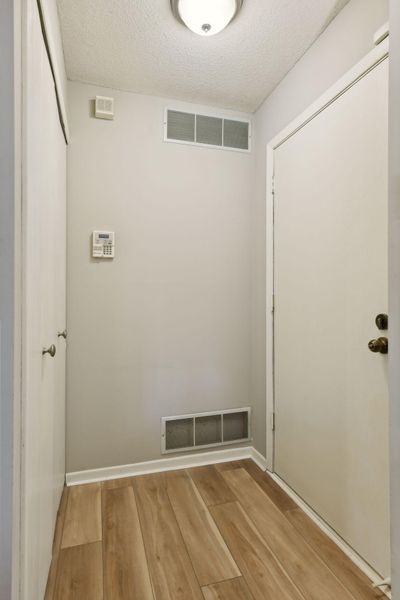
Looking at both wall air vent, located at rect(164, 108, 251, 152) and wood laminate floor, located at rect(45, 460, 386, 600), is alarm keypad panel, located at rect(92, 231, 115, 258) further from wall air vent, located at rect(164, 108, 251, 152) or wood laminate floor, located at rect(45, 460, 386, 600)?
wood laminate floor, located at rect(45, 460, 386, 600)

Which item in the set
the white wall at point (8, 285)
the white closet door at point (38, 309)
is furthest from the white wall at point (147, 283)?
the white wall at point (8, 285)

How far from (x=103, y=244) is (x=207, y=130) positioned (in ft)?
3.63

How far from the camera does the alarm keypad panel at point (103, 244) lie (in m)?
1.93

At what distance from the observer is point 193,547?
143 cm

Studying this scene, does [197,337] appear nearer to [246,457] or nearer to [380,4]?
[246,457]

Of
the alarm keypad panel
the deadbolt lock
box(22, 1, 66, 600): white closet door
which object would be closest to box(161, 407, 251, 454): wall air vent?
box(22, 1, 66, 600): white closet door

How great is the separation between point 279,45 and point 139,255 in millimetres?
1432

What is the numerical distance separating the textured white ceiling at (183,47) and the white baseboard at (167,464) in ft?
8.14

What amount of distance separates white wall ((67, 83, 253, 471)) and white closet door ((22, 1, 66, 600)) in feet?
1.83

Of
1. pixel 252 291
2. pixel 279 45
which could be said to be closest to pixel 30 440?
pixel 252 291

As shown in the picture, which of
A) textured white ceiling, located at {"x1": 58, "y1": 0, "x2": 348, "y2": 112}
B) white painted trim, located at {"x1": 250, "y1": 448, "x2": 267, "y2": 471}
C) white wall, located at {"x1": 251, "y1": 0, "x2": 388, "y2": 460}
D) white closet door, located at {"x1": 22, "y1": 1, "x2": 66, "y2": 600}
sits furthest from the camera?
white painted trim, located at {"x1": 250, "y1": 448, "x2": 267, "y2": 471}

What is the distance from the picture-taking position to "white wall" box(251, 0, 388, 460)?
133 centimetres

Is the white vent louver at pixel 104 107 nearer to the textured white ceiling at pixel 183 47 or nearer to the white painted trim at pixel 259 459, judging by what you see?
the textured white ceiling at pixel 183 47

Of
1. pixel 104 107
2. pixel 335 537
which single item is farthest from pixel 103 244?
pixel 335 537
